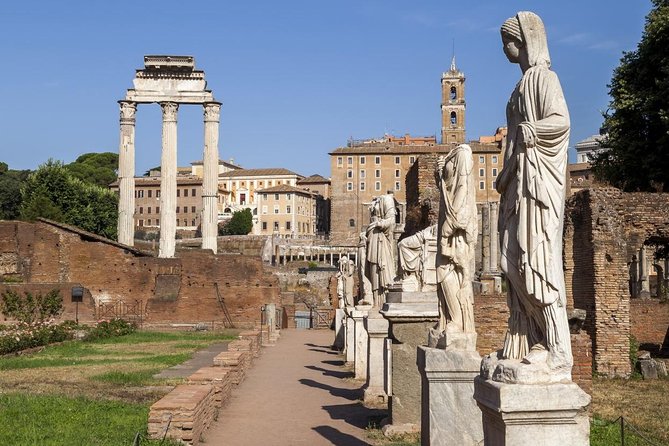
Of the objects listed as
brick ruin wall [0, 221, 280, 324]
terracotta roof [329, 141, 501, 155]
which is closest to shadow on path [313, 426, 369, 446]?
brick ruin wall [0, 221, 280, 324]

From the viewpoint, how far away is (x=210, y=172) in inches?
1639

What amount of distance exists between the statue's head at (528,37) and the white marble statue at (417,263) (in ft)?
15.0

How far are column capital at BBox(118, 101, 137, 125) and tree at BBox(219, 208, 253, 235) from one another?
210ft

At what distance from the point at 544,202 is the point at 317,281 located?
59349mm

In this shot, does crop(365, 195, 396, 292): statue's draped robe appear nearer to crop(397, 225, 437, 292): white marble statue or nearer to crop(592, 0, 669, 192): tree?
crop(397, 225, 437, 292): white marble statue

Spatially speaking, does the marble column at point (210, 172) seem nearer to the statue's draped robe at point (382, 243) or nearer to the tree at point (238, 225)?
the statue's draped robe at point (382, 243)

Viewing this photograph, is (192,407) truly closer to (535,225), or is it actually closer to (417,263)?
(417,263)

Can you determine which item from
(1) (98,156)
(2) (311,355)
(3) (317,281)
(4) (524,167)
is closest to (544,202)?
(4) (524,167)

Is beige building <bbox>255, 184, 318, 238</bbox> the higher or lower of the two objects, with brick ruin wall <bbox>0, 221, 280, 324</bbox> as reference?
higher

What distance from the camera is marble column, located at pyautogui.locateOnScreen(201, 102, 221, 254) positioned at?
41.3 meters

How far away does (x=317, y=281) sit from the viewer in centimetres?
6322

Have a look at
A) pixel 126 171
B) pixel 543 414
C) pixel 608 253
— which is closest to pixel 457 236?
pixel 543 414

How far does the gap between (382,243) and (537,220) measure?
818 centimetres

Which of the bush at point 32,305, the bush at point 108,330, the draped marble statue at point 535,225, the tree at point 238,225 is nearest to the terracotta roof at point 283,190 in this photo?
the tree at point 238,225
